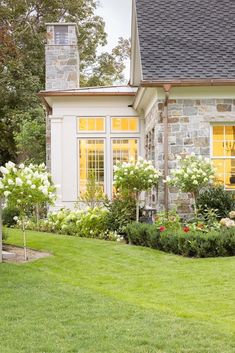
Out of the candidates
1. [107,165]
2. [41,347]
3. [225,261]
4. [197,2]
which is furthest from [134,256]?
[197,2]

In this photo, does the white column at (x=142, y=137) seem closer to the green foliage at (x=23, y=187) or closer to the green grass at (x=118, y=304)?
the green grass at (x=118, y=304)

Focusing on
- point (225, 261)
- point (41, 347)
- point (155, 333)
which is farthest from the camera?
point (225, 261)

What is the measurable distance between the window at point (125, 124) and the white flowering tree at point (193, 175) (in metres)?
4.11

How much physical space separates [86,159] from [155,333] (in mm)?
11296

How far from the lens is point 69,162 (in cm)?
1609

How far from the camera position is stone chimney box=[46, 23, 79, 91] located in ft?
62.5

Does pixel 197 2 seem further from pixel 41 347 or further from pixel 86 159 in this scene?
pixel 41 347

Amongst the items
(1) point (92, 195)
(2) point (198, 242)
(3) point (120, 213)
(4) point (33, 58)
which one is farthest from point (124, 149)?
(4) point (33, 58)

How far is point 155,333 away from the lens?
5.12 meters

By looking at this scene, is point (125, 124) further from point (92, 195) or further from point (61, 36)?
point (61, 36)

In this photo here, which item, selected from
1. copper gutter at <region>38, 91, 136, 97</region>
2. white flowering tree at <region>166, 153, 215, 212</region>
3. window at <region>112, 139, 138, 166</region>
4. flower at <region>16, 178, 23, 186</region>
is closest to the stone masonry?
copper gutter at <region>38, 91, 136, 97</region>

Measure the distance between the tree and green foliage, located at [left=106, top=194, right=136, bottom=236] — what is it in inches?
405

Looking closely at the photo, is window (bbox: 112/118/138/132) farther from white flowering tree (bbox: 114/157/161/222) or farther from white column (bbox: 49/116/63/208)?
white flowering tree (bbox: 114/157/161/222)

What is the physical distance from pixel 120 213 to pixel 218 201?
2259 millimetres
